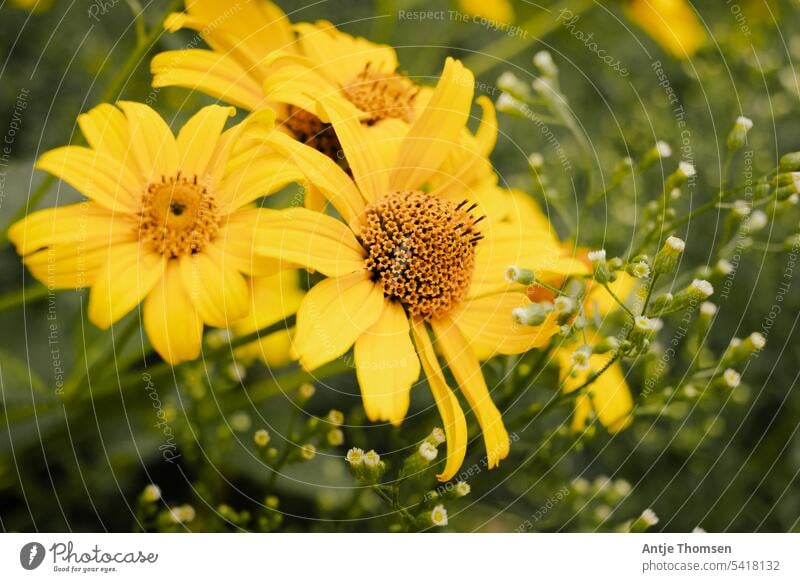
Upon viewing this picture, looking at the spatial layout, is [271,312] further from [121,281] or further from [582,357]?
[582,357]

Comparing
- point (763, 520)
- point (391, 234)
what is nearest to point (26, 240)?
point (391, 234)

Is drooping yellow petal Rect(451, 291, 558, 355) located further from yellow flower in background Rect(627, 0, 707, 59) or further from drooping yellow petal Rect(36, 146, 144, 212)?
yellow flower in background Rect(627, 0, 707, 59)

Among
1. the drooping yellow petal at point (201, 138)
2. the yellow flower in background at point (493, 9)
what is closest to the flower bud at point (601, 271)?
the drooping yellow petal at point (201, 138)

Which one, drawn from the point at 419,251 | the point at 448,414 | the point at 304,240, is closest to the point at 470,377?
the point at 448,414

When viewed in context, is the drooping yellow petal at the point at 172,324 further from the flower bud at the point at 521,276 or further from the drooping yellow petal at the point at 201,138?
the flower bud at the point at 521,276
